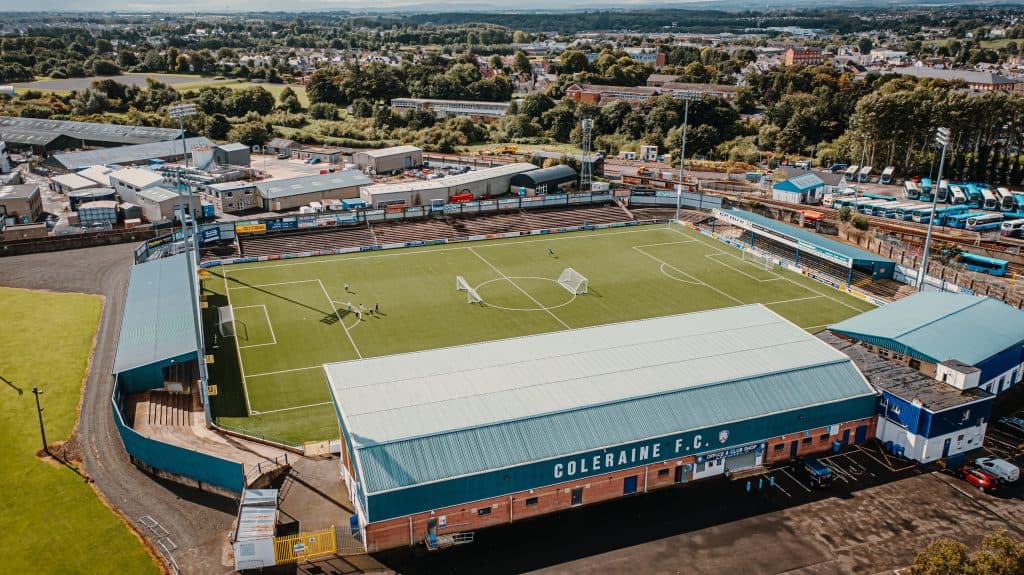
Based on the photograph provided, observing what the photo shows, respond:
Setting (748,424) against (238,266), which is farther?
(238,266)

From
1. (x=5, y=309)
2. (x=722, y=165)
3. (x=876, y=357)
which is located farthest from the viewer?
(x=722, y=165)

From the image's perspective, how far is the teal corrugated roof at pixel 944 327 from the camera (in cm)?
3997

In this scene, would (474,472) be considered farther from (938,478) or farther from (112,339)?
(112,339)

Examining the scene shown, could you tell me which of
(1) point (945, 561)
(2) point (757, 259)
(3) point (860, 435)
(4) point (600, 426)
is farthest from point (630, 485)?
(2) point (757, 259)

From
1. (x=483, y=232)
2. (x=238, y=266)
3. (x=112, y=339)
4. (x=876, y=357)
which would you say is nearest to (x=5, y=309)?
(x=112, y=339)

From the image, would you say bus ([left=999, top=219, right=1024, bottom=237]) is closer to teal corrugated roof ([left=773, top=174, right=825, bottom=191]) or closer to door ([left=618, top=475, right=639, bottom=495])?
teal corrugated roof ([left=773, top=174, right=825, bottom=191])

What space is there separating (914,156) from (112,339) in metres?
102

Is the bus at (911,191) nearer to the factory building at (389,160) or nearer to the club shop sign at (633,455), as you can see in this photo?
the factory building at (389,160)

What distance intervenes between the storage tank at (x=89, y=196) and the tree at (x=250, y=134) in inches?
1435

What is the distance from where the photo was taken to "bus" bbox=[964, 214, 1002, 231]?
77.7 metres

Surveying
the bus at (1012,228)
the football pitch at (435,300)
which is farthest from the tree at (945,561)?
the bus at (1012,228)

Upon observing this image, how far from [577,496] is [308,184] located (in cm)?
6441

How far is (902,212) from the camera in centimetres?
8294

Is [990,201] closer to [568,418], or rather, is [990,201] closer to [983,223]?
[983,223]
